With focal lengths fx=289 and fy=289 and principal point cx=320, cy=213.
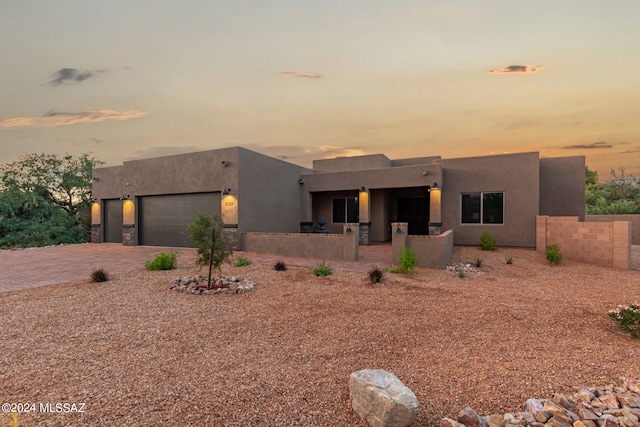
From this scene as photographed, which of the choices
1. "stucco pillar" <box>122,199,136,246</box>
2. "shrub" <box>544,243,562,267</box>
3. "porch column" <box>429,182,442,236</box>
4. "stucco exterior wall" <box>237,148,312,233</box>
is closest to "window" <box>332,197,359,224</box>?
"stucco exterior wall" <box>237,148,312,233</box>

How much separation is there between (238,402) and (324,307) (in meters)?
2.83

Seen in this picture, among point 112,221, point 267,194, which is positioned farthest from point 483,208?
point 112,221

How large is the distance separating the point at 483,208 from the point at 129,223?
18.6 m

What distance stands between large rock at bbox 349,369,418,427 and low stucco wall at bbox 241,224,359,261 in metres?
7.86

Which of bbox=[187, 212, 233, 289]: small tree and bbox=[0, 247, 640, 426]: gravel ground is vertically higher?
bbox=[187, 212, 233, 289]: small tree

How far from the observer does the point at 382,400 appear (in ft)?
7.23

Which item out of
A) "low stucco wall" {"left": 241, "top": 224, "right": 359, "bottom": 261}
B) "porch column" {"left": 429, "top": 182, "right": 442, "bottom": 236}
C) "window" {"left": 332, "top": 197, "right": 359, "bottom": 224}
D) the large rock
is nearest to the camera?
the large rock

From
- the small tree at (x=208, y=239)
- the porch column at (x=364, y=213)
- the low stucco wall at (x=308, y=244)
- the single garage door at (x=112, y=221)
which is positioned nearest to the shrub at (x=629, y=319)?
the low stucco wall at (x=308, y=244)

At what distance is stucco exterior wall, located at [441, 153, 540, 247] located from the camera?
12992mm

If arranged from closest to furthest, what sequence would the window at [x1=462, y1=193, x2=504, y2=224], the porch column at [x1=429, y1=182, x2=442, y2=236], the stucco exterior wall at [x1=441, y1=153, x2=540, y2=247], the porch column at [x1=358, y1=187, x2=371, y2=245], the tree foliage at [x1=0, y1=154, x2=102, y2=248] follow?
the stucco exterior wall at [x1=441, y1=153, x2=540, y2=247] → the window at [x1=462, y1=193, x2=504, y2=224] → the porch column at [x1=429, y1=182, x2=442, y2=236] → the porch column at [x1=358, y1=187, x2=371, y2=245] → the tree foliage at [x1=0, y1=154, x2=102, y2=248]

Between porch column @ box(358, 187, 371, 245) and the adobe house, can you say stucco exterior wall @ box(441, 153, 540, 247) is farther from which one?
porch column @ box(358, 187, 371, 245)

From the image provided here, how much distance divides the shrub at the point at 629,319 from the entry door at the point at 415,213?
12.8m

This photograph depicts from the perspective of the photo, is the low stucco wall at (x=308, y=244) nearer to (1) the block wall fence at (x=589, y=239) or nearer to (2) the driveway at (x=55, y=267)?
(2) the driveway at (x=55, y=267)

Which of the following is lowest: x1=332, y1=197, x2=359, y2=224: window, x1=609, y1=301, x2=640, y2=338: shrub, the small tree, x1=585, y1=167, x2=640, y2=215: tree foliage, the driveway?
the driveway
